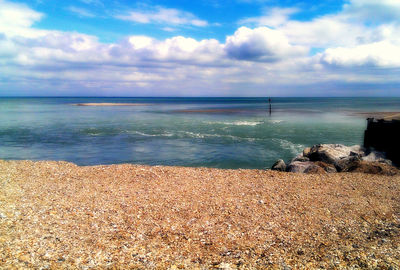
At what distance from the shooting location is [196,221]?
7824 millimetres

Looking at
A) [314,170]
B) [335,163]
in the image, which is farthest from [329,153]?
[314,170]

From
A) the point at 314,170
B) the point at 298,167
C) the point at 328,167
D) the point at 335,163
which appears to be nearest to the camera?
the point at 314,170

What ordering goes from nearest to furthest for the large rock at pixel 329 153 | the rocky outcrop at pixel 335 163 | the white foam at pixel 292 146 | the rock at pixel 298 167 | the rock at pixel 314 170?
the rock at pixel 314 170 → the rocky outcrop at pixel 335 163 → the rock at pixel 298 167 → the large rock at pixel 329 153 → the white foam at pixel 292 146

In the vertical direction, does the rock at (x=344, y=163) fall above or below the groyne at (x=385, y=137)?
below

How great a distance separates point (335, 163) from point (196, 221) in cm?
1134

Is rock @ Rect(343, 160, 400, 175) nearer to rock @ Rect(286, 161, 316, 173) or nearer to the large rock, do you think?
the large rock

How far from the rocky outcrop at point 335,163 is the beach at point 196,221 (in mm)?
1300

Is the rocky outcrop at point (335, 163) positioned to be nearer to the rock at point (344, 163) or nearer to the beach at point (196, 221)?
the rock at point (344, 163)

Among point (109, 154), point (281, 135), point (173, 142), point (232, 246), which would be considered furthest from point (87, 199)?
point (281, 135)

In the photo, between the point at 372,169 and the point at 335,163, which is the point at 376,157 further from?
the point at 372,169

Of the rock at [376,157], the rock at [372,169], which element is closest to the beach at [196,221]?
the rock at [372,169]

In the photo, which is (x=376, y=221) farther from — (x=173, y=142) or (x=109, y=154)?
(x=173, y=142)

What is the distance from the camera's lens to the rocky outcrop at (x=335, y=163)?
13.9 meters

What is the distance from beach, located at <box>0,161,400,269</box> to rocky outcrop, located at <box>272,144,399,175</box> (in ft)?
4.26
